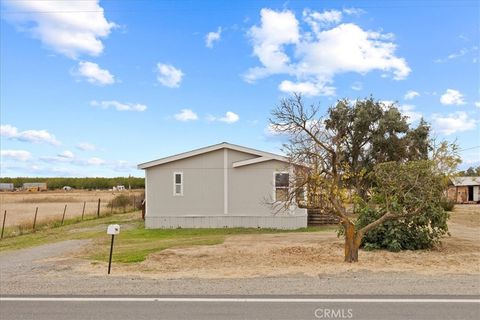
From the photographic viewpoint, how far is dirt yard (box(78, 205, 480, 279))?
329 inches

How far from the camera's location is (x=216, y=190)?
802 inches

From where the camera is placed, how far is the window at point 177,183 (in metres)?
20.5

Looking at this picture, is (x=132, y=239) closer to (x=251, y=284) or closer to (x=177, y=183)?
(x=177, y=183)

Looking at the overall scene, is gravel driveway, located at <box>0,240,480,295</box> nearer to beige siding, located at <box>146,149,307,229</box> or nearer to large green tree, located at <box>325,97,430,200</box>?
beige siding, located at <box>146,149,307,229</box>

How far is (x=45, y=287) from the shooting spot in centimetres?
710

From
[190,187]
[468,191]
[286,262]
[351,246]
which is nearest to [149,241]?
[190,187]

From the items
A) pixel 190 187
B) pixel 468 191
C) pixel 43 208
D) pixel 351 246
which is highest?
pixel 468 191
